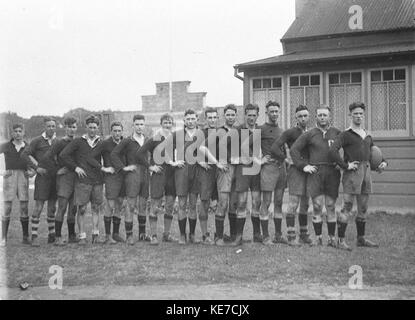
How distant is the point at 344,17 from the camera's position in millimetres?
10094

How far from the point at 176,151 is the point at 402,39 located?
20.6ft

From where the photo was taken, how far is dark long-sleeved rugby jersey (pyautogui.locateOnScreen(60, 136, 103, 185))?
5938 millimetres

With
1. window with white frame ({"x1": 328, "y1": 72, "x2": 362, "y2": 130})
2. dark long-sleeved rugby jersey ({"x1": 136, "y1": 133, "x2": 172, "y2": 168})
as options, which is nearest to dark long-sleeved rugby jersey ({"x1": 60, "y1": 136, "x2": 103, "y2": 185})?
dark long-sleeved rugby jersey ({"x1": 136, "y1": 133, "x2": 172, "y2": 168})

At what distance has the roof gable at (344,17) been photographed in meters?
9.53

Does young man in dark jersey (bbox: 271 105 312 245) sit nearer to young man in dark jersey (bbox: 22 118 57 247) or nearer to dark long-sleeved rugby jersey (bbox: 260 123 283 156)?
dark long-sleeved rugby jersey (bbox: 260 123 283 156)

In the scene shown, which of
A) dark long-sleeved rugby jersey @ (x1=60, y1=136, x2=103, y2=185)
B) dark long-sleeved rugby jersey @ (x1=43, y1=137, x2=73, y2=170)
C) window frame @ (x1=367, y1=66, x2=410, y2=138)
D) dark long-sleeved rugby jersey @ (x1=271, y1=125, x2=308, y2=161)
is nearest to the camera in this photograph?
dark long-sleeved rugby jersey @ (x1=271, y1=125, x2=308, y2=161)

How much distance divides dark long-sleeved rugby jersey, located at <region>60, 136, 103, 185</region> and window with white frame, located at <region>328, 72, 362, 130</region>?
5325 mm

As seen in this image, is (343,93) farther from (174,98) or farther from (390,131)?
(174,98)

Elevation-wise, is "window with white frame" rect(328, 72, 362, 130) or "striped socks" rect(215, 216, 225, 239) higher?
"window with white frame" rect(328, 72, 362, 130)

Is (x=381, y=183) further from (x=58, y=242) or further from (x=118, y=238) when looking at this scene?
(x=58, y=242)

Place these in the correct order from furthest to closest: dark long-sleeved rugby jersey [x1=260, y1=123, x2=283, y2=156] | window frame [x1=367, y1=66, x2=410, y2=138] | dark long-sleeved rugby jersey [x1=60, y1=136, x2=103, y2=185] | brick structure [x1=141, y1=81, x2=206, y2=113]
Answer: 1. brick structure [x1=141, y1=81, x2=206, y2=113]
2. window frame [x1=367, y1=66, x2=410, y2=138]
3. dark long-sleeved rugby jersey [x1=60, y1=136, x2=103, y2=185]
4. dark long-sleeved rugby jersey [x1=260, y1=123, x2=283, y2=156]

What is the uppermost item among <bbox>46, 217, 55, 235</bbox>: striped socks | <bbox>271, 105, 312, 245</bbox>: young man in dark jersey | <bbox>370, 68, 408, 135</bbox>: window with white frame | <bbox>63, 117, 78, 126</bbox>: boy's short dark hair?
<bbox>370, 68, 408, 135</bbox>: window with white frame
